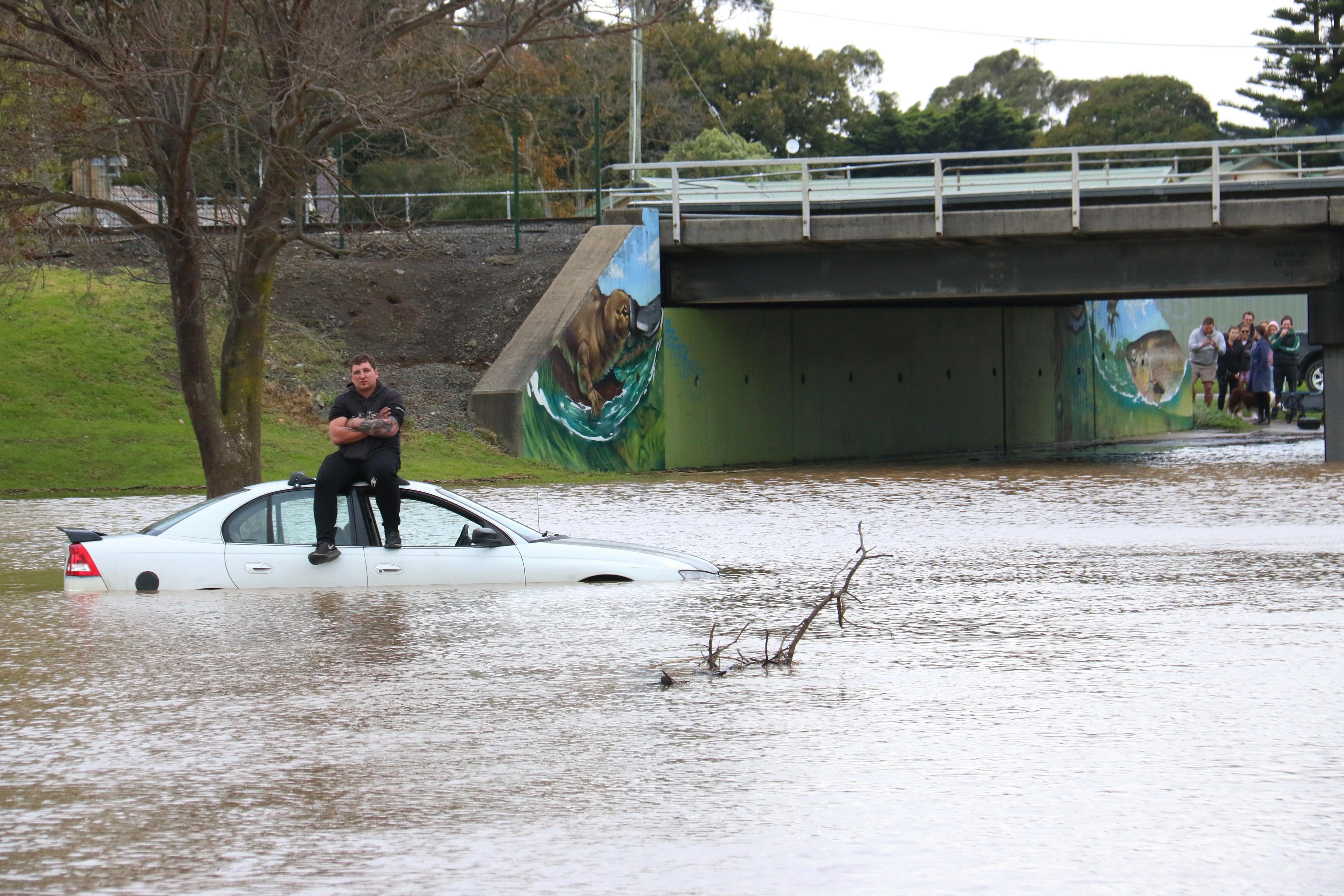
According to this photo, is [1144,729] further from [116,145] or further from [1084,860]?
[116,145]

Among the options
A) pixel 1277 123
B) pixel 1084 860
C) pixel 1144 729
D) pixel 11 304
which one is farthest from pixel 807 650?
pixel 1277 123

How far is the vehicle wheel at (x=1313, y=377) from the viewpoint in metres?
36.5

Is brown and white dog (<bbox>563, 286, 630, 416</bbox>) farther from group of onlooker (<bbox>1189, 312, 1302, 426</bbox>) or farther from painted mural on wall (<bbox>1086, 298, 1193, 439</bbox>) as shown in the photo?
painted mural on wall (<bbox>1086, 298, 1193, 439</bbox>)

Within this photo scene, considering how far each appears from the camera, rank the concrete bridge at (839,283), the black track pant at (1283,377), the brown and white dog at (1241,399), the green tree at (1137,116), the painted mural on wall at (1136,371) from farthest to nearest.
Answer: the green tree at (1137,116), the painted mural on wall at (1136,371), the black track pant at (1283,377), the brown and white dog at (1241,399), the concrete bridge at (839,283)

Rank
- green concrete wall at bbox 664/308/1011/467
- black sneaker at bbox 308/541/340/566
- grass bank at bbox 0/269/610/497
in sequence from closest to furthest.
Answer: black sneaker at bbox 308/541/340/566 → grass bank at bbox 0/269/610/497 → green concrete wall at bbox 664/308/1011/467

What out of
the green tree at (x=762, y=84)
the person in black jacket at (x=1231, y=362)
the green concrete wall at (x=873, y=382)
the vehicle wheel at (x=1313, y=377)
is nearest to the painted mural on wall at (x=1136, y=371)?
the green concrete wall at (x=873, y=382)

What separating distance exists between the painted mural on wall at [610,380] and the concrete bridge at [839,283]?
0.04 m

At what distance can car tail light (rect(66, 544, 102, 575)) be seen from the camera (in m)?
10.1

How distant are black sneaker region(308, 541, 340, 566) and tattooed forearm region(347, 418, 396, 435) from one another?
927 mm

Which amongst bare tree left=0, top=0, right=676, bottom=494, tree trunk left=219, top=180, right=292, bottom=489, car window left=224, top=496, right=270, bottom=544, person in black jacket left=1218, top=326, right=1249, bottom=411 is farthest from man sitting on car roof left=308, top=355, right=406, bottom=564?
person in black jacket left=1218, top=326, right=1249, bottom=411

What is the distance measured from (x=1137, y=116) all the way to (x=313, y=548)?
76180 mm

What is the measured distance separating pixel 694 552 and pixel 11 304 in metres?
16.2

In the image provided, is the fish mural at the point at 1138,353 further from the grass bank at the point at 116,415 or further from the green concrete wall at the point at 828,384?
the grass bank at the point at 116,415

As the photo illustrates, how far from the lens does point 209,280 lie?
Result: 16.5 m
